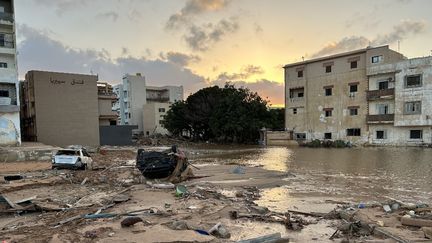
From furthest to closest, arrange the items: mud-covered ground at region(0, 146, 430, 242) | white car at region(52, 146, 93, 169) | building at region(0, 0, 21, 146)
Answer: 1. building at region(0, 0, 21, 146)
2. white car at region(52, 146, 93, 169)
3. mud-covered ground at region(0, 146, 430, 242)

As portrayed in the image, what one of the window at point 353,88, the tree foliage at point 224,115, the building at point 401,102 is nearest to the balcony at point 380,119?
the building at point 401,102

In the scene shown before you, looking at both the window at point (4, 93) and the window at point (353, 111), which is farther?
the window at point (353, 111)

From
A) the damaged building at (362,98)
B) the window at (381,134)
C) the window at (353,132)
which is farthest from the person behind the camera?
Answer: the window at (353,132)

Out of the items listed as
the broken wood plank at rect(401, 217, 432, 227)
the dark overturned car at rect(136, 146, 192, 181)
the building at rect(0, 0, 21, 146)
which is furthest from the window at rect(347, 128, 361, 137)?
the building at rect(0, 0, 21, 146)

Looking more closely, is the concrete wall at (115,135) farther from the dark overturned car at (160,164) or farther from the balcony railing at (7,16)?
the dark overturned car at (160,164)

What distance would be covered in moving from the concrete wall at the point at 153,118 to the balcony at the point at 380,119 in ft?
151

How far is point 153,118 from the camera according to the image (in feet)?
249

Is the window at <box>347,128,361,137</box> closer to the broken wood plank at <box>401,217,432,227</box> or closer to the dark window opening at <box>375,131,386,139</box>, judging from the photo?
the dark window opening at <box>375,131,386,139</box>

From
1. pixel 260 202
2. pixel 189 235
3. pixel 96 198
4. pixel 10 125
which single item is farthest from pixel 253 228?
pixel 10 125

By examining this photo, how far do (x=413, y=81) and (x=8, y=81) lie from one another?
45.5 metres

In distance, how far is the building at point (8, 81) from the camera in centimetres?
3228

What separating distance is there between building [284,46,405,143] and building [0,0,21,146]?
36.7 metres

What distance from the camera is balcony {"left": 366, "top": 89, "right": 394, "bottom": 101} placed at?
4013cm

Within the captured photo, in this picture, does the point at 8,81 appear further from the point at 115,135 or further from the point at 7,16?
the point at 115,135
